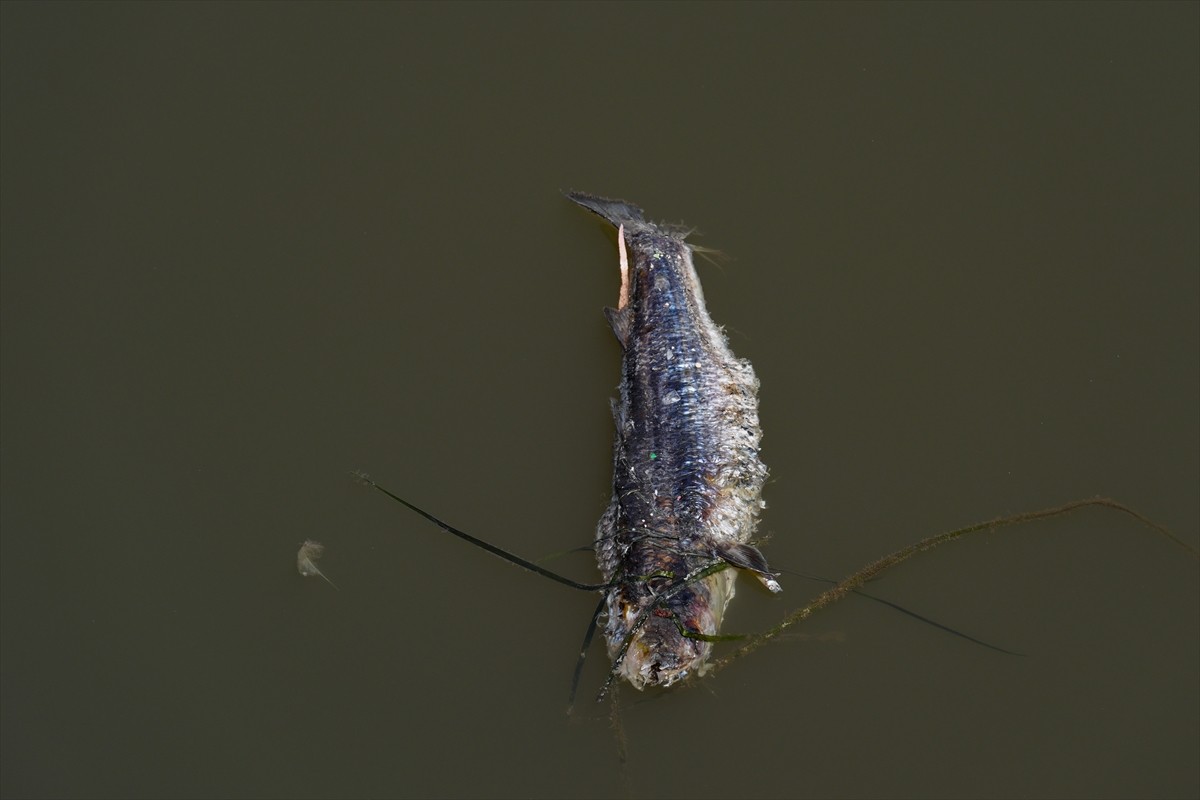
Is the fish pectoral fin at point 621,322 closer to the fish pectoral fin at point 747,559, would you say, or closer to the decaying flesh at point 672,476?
the decaying flesh at point 672,476

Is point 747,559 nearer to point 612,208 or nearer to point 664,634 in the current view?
point 664,634

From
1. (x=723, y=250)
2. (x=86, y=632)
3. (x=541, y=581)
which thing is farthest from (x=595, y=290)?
(x=86, y=632)

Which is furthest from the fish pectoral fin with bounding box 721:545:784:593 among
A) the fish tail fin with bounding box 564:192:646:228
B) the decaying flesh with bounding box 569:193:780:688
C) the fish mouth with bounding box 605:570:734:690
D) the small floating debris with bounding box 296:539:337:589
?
the small floating debris with bounding box 296:539:337:589

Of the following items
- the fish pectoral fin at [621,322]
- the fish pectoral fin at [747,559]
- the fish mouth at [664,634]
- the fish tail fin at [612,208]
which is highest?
the fish tail fin at [612,208]

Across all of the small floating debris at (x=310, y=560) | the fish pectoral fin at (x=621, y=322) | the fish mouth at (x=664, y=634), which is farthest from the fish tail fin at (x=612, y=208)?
the small floating debris at (x=310, y=560)

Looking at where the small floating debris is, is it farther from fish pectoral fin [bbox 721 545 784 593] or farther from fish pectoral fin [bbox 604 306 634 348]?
fish pectoral fin [bbox 721 545 784 593]

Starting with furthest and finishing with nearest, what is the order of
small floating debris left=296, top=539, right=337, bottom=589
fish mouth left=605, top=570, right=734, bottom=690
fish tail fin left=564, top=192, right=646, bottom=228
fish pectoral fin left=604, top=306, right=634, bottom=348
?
fish tail fin left=564, top=192, right=646, bottom=228, small floating debris left=296, top=539, right=337, bottom=589, fish pectoral fin left=604, top=306, right=634, bottom=348, fish mouth left=605, top=570, right=734, bottom=690

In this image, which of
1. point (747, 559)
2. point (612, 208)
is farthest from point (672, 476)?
point (612, 208)
